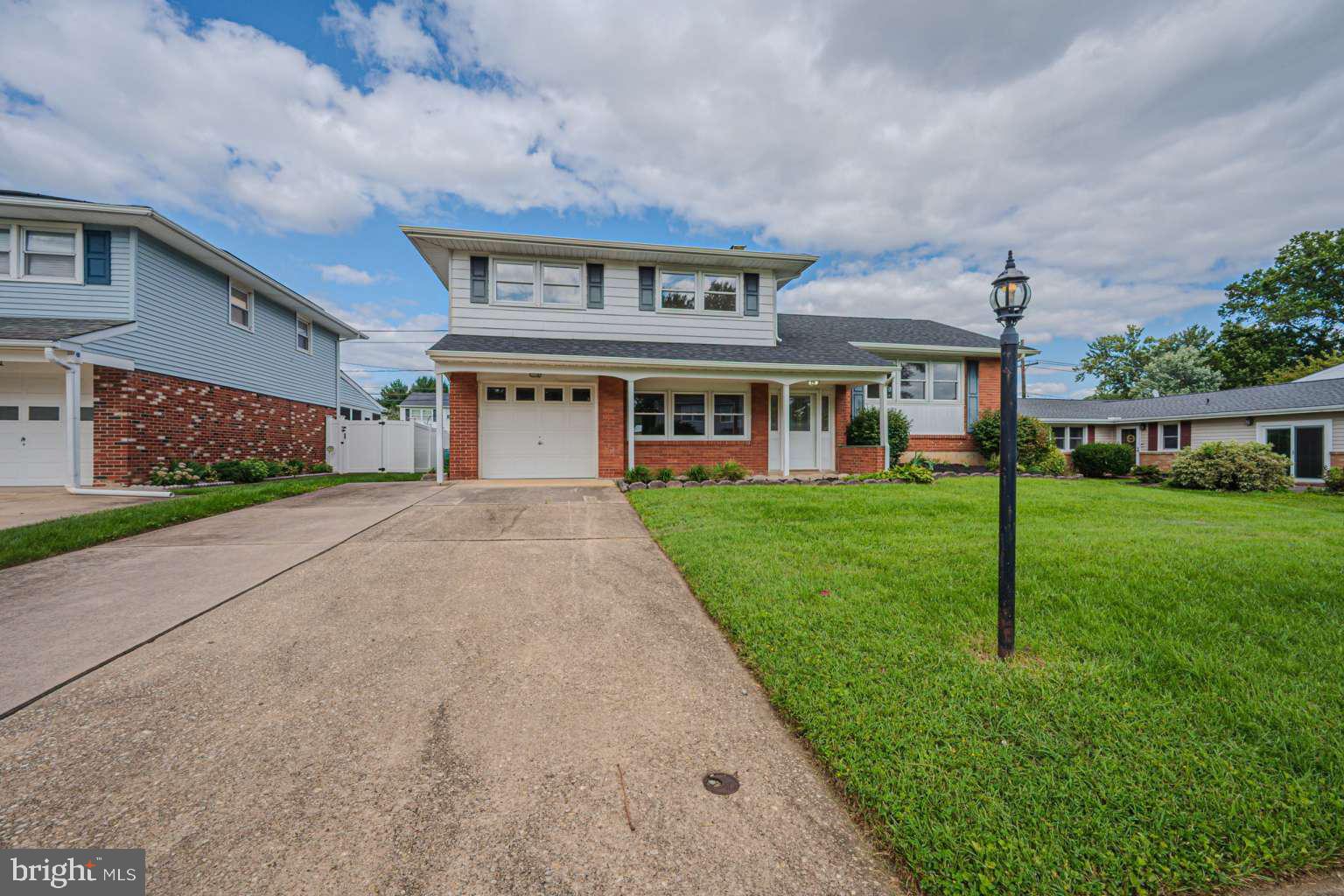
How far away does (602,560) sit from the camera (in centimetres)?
495

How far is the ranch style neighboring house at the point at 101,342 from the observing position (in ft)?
30.9

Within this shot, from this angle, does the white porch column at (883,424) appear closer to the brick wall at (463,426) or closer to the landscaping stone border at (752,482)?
the landscaping stone border at (752,482)

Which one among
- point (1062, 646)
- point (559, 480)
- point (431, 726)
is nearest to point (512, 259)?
point (559, 480)

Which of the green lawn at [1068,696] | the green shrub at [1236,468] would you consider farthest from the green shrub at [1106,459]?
the green lawn at [1068,696]

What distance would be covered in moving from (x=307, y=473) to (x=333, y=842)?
17593 mm

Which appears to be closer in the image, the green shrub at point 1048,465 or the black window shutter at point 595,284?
the black window shutter at point 595,284

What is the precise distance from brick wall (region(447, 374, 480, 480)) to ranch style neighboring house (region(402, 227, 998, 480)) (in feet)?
0.09

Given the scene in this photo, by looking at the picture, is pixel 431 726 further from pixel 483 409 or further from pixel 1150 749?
pixel 483 409

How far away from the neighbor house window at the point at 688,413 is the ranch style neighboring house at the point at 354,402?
557 inches

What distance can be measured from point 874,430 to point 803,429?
187 cm

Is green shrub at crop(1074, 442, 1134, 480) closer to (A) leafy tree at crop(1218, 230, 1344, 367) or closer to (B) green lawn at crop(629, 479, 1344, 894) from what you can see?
(B) green lawn at crop(629, 479, 1344, 894)

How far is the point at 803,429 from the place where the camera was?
13430 millimetres

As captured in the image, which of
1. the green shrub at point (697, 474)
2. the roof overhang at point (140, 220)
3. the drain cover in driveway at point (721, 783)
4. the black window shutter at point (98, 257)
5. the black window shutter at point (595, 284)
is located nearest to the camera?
the drain cover in driveway at point (721, 783)

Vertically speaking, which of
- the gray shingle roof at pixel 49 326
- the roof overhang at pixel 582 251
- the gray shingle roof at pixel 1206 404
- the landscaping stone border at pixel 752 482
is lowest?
the landscaping stone border at pixel 752 482
